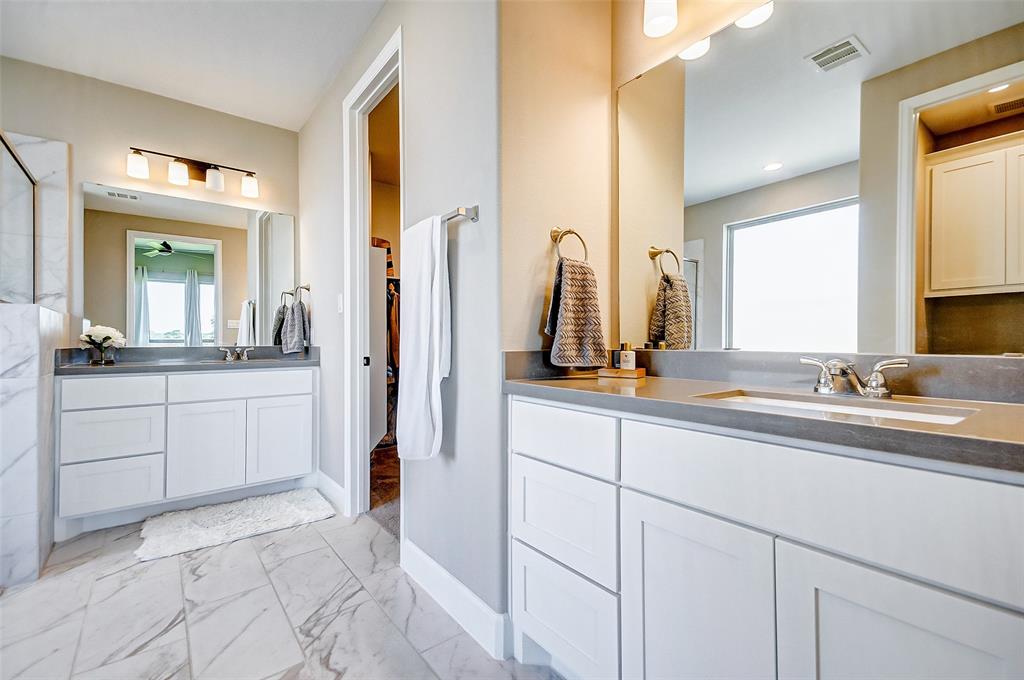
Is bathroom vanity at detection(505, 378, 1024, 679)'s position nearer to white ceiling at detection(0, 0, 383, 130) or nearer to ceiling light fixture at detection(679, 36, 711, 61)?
ceiling light fixture at detection(679, 36, 711, 61)

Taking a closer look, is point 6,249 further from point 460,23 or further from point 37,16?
point 460,23

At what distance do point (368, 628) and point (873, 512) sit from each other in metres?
1.53

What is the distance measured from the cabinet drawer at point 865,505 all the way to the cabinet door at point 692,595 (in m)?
0.05

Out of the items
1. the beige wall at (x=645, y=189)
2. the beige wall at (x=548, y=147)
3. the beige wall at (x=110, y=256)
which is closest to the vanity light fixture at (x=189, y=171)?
the beige wall at (x=110, y=256)

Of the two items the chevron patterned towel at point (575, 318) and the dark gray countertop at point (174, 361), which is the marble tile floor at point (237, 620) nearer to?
the dark gray countertop at point (174, 361)

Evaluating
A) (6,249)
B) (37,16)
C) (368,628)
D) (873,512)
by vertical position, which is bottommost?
(368,628)

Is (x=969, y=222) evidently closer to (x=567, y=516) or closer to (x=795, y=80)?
(x=795, y=80)

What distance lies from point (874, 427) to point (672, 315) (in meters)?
1.03

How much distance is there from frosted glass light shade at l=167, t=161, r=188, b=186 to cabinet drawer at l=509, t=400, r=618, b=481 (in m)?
2.80

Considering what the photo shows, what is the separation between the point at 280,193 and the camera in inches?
127

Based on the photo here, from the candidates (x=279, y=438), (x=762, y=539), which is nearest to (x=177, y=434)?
(x=279, y=438)

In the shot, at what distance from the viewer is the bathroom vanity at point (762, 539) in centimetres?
62

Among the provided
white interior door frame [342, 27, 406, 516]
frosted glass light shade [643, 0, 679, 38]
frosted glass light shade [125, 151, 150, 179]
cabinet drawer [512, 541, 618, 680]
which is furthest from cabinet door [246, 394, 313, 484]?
frosted glass light shade [643, 0, 679, 38]

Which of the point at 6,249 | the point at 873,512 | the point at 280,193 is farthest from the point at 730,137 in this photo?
the point at 6,249
